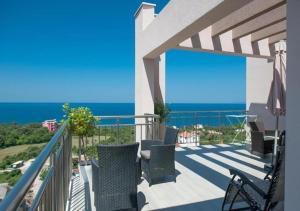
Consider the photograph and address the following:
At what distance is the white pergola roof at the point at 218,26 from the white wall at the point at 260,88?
39.8 inches

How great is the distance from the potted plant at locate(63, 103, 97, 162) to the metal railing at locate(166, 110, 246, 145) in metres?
4.01

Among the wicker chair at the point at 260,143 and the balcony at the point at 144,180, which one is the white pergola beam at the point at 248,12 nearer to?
the wicker chair at the point at 260,143

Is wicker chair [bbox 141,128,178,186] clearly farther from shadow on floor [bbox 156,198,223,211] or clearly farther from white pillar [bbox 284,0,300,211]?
white pillar [bbox 284,0,300,211]

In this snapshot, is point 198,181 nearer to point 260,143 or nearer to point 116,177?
point 116,177

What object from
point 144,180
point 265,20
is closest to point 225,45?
point 265,20

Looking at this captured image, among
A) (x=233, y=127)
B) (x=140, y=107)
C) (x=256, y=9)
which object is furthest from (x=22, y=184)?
(x=233, y=127)

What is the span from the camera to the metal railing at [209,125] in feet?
27.7

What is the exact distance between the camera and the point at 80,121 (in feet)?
15.5

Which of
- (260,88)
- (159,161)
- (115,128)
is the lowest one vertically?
(159,161)

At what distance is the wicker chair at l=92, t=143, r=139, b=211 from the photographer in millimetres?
2818

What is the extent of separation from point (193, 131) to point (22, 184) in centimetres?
786

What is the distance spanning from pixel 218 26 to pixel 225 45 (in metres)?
0.94

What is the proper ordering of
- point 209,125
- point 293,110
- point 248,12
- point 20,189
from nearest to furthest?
point 20,189 → point 293,110 → point 248,12 → point 209,125

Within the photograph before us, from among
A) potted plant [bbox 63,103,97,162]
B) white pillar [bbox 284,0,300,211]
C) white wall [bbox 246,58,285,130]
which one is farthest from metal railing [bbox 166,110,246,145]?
white pillar [bbox 284,0,300,211]
